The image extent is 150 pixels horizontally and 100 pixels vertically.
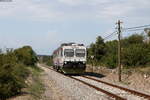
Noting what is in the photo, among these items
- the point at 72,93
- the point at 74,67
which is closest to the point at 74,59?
the point at 74,67

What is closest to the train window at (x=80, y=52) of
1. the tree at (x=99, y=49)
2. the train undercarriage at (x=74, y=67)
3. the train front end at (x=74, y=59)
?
the train front end at (x=74, y=59)

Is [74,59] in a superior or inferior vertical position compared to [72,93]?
superior

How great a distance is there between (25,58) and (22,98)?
37.1 m

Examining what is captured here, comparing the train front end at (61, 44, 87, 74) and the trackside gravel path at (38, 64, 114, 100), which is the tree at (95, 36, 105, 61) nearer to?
the train front end at (61, 44, 87, 74)

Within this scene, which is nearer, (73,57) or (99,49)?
(73,57)

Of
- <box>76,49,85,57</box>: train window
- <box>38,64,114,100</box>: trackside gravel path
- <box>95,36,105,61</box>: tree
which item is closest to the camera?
<box>38,64,114,100</box>: trackside gravel path

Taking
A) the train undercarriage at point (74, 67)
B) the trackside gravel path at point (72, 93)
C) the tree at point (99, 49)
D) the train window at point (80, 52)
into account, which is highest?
the tree at point (99, 49)

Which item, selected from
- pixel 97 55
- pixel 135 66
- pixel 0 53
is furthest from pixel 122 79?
pixel 97 55

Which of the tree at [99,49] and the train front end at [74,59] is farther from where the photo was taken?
the tree at [99,49]

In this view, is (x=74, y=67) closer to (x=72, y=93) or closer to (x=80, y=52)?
(x=80, y=52)

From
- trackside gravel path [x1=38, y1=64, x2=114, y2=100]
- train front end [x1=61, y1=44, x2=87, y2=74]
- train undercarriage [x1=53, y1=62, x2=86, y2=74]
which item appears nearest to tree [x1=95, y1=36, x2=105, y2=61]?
train front end [x1=61, y1=44, x2=87, y2=74]

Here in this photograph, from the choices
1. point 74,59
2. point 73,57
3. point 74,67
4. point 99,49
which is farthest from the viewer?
point 99,49

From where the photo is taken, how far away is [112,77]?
3444 cm

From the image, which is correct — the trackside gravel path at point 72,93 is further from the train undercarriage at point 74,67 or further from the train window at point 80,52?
the train window at point 80,52
